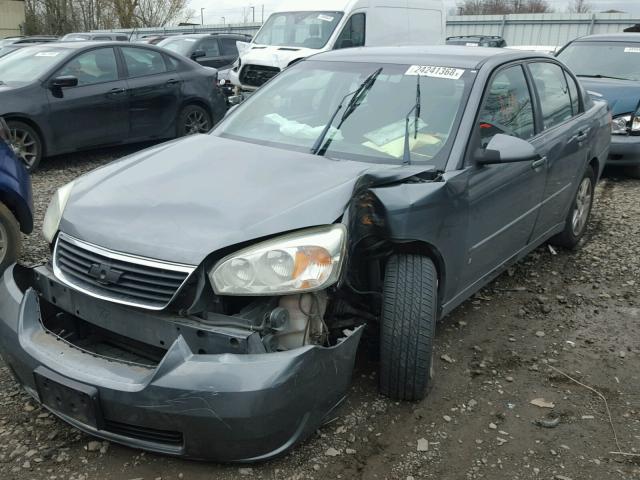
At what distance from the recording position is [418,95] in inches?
135

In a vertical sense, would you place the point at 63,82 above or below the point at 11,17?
below

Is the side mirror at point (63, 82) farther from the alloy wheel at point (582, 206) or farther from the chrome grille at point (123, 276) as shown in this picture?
the alloy wheel at point (582, 206)

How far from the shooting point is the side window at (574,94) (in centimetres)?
468

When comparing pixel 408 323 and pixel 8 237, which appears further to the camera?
pixel 8 237

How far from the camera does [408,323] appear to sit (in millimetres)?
2703

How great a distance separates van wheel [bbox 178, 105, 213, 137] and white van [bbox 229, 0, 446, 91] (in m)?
1.96

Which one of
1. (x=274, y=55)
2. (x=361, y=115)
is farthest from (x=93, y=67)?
(x=361, y=115)

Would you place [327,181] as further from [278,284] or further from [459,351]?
[459,351]

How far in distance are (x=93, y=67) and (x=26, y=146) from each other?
4.62 feet

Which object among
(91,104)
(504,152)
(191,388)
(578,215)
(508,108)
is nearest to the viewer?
(191,388)

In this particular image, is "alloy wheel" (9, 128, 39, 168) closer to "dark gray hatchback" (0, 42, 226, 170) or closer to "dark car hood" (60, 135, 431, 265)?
"dark gray hatchback" (0, 42, 226, 170)

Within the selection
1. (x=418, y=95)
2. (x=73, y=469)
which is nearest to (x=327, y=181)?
(x=418, y=95)

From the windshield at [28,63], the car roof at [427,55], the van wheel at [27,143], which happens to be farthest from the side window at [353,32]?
the car roof at [427,55]

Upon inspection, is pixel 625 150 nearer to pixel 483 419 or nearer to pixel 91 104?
pixel 483 419
